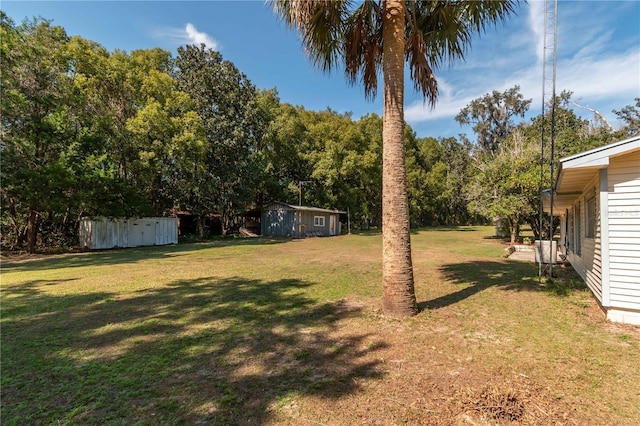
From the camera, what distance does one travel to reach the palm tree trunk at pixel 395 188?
17.1 feet

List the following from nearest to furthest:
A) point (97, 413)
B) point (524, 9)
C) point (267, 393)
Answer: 1. point (97, 413)
2. point (267, 393)
3. point (524, 9)

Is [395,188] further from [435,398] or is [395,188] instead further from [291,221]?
[291,221]

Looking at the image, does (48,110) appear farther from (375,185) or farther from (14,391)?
(375,185)

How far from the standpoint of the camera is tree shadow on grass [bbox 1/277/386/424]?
112 inches

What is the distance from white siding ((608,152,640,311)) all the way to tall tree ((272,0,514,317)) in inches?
127

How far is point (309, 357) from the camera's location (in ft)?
12.8

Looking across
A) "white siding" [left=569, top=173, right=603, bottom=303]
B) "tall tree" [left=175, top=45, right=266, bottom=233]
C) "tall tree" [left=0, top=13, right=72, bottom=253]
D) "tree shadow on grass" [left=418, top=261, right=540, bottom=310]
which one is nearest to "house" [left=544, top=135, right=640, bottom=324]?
"white siding" [left=569, top=173, right=603, bottom=303]

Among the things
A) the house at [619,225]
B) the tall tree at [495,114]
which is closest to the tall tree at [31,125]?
the house at [619,225]

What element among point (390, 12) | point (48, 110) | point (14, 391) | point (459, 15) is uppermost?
point (48, 110)

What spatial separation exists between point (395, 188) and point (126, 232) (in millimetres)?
19522

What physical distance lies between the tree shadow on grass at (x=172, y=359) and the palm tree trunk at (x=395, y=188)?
948 millimetres

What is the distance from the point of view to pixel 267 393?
3076mm

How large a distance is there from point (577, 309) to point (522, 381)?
12.1 ft

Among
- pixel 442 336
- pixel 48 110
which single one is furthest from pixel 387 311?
pixel 48 110
